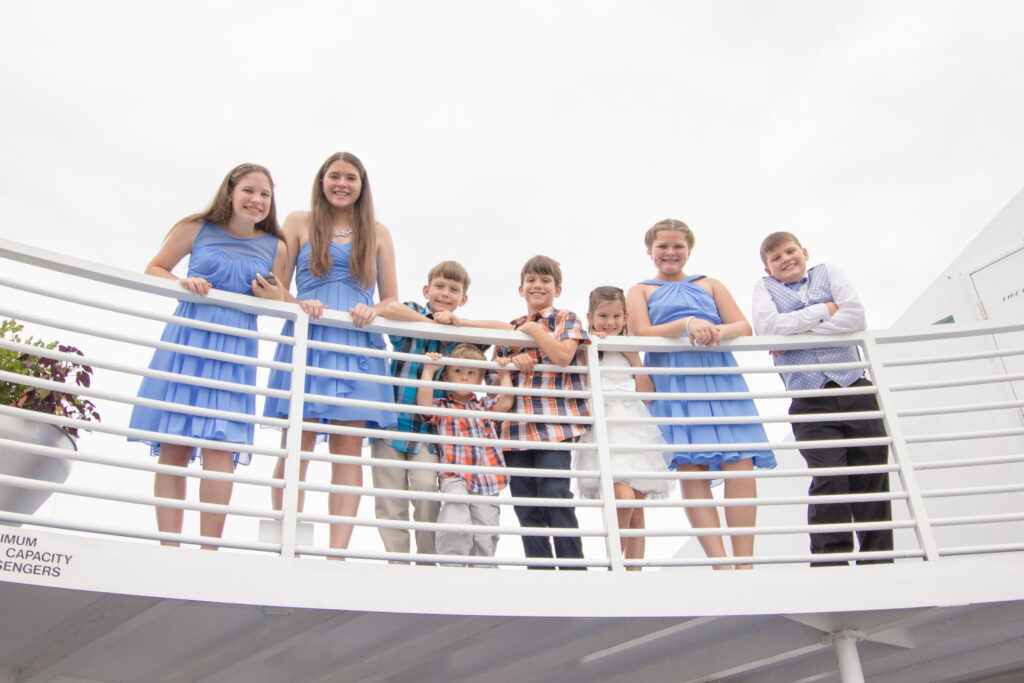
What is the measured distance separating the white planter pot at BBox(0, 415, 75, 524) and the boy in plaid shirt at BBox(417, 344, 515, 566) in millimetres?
1421

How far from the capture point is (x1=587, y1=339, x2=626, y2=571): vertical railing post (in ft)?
10.1

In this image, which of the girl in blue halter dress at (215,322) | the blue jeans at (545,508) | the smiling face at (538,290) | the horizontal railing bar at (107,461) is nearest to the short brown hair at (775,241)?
the smiling face at (538,290)

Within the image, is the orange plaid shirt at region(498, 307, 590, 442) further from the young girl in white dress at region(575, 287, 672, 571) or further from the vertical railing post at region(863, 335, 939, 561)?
the vertical railing post at region(863, 335, 939, 561)

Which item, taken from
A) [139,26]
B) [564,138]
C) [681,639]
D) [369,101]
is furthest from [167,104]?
[681,639]

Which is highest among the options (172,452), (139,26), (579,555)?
(139,26)

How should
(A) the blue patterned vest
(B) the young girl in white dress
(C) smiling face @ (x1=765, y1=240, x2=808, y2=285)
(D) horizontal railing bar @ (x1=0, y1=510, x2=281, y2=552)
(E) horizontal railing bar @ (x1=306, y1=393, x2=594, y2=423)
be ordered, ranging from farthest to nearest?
(C) smiling face @ (x1=765, y1=240, x2=808, y2=285) → (A) the blue patterned vest → (B) the young girl in white dress → (E) horizontal railing bar @ (x1=306, y1=393, x2=594, y2=423) → (D) horizontal railing bar @ (x1=0, y1=510, x2=281, y2=552)

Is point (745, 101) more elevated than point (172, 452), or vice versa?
point (745, 101)

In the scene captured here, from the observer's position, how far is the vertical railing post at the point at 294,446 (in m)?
2.76

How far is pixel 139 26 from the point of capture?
264 inches

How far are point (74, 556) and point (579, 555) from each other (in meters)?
1.91

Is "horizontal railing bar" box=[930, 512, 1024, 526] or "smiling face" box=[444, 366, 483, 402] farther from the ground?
"smiling face" box=[444, 366, 483, 402]

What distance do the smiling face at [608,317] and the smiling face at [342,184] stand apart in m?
1.29

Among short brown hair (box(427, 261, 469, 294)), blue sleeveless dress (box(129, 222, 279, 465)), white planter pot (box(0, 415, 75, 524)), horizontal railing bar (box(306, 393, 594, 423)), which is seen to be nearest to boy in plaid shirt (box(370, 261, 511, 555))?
short brown hair (box(427, 261, 469, 294))

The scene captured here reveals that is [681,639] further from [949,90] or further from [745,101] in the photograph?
[949,90]
